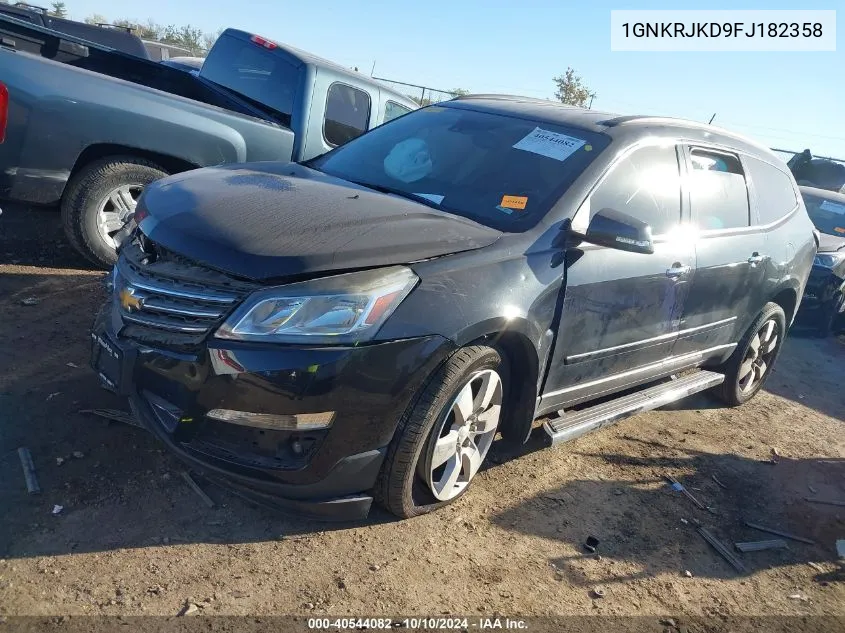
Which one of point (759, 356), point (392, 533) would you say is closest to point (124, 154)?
point (392, 533)

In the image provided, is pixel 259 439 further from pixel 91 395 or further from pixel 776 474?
pixel 776 474

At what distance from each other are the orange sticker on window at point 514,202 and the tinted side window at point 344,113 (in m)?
3.17

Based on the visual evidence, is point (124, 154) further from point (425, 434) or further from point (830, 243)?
point (830, 243)

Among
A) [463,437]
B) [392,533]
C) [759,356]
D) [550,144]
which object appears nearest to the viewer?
[392,533]

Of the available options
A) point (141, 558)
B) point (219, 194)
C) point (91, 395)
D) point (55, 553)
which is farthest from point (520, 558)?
point (91, 395)

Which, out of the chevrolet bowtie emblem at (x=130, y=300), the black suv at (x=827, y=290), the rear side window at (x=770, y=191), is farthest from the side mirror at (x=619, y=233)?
the black suv at (x=827, y=290)

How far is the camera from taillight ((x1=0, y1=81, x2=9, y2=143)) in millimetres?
4281

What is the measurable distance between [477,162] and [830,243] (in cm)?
646

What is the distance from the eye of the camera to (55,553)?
8.00 ft

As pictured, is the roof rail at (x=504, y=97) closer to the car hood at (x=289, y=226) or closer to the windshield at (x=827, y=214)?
the car hood at (x=289, y=226)

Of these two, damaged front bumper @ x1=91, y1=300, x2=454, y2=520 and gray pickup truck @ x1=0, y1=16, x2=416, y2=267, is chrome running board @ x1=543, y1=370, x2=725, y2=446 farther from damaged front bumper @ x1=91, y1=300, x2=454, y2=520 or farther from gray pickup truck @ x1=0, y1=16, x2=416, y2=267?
gray pickup truck @ x1=0, y1=16, x2=416, y2=267

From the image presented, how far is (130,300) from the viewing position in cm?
272

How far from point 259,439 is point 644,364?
93.9 inches

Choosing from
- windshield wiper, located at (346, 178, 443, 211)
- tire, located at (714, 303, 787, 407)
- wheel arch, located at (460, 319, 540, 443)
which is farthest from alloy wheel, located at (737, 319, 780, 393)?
windshield wiper, located at (346, 178, 443, 211)
